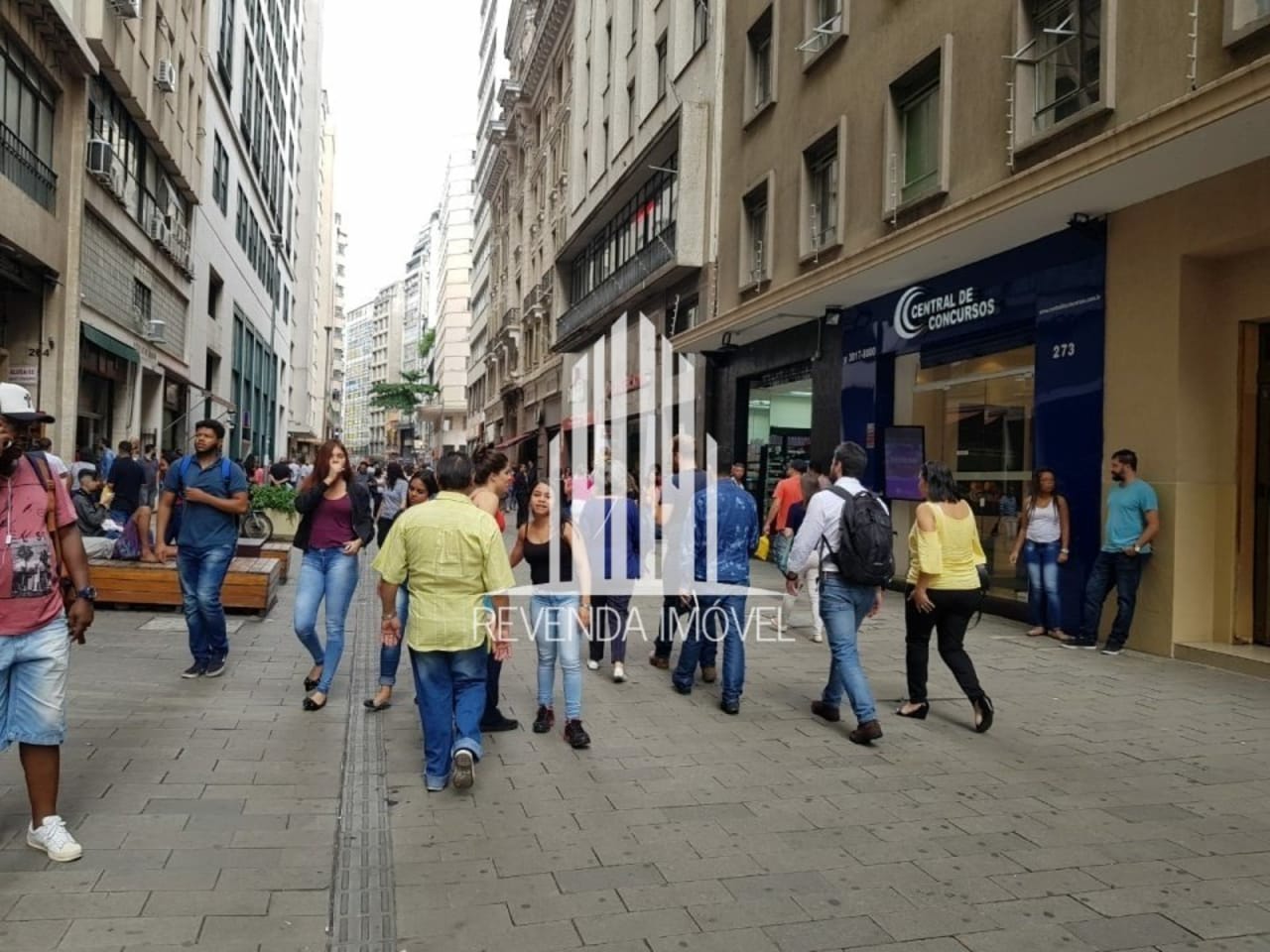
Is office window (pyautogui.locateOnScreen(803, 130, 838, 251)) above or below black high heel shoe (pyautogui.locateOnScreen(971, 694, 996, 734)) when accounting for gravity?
above

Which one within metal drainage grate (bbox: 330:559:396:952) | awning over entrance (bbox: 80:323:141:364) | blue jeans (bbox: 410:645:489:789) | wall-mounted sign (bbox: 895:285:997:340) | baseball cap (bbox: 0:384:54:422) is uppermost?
awning over entrance (bbox: 80:323:141:364)

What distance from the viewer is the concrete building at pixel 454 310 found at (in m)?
84.6

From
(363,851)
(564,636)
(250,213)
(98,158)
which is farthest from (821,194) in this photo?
(250,213)

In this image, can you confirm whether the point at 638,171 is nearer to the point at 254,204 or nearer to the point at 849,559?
the point at 849,559

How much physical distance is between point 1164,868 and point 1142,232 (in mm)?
6974

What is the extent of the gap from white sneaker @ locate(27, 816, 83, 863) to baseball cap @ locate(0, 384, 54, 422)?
1.61 m

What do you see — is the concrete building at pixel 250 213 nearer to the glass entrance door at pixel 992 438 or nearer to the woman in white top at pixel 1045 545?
the glass entrance door at pixel 992 438

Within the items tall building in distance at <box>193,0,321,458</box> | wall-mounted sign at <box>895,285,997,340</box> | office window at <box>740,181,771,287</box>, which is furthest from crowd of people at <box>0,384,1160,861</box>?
tall building in distance at <box>193,0,321,458</box>

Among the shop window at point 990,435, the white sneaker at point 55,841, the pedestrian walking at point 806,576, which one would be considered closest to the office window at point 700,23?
the shop window at point 990,435

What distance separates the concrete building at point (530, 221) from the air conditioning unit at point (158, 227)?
14201 millimetres

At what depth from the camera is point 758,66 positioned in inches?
727

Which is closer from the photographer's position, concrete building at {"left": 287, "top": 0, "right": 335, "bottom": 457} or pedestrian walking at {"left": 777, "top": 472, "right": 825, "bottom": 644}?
pedestrian walking at {"left": 777, "top": 472, "right": 825, "bottom": 644}

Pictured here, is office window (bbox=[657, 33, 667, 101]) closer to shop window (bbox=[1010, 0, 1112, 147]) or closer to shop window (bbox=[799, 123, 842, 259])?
shop window (bbox=[799, 123, 842, 259])

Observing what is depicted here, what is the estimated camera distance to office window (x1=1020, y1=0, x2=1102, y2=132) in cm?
988
